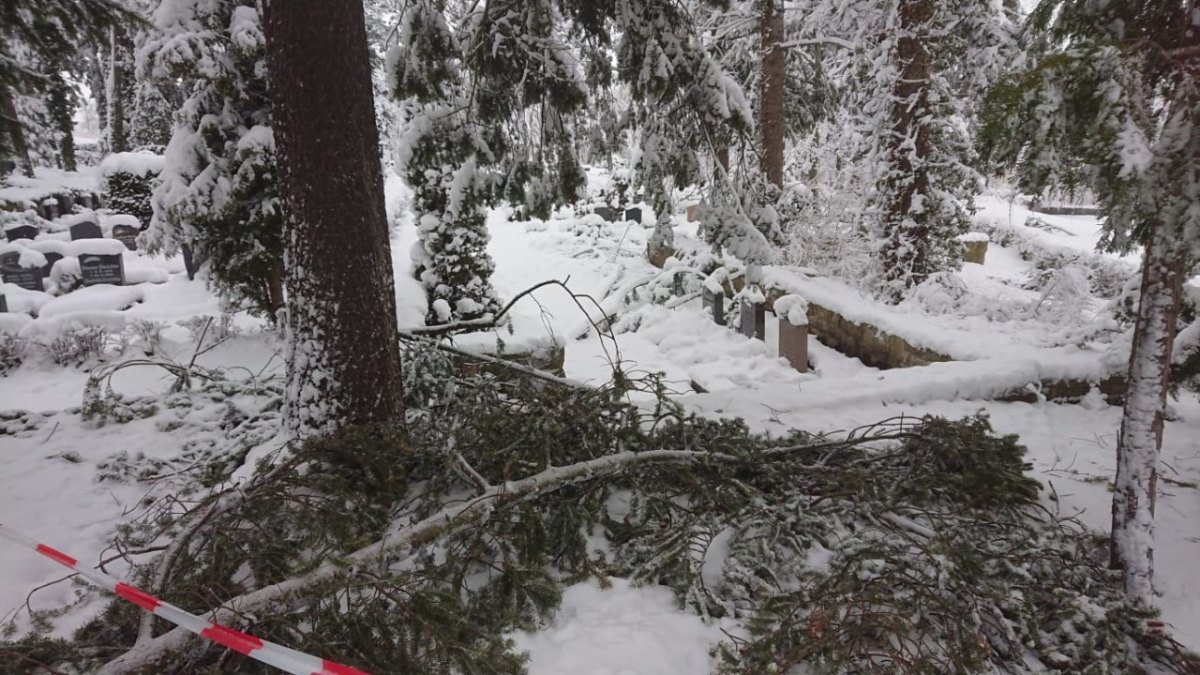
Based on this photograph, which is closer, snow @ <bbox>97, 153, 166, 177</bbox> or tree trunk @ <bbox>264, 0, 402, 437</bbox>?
tree trunk @ <bbox>264, 0, 402, 437</bbox>

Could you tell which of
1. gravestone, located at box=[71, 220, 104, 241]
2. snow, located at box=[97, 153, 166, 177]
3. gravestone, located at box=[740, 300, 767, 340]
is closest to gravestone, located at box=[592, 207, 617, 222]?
gravestone, located at box=[740, 300, 767, 340]

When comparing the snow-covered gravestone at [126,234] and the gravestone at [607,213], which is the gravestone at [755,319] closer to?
the gravestone at [607,213]

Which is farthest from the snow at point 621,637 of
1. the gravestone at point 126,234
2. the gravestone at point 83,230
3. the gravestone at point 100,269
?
the gravestone at point 126,234

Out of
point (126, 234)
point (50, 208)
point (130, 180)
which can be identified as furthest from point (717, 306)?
point (50, 208)

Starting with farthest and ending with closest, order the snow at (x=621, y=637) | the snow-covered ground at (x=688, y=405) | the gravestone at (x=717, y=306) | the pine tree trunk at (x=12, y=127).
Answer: the gravestone at (x=717, y=306)
the pine tree trunk at (x=12, y=127)
the snow-covered ground at (x=688, y=405)
the snow at (x=621, y=637)

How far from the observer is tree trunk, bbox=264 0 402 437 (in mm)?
3217

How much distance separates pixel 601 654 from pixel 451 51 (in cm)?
443

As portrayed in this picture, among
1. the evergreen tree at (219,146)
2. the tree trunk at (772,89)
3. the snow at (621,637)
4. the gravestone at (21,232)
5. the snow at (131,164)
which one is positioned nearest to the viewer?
the snow at (621,637)

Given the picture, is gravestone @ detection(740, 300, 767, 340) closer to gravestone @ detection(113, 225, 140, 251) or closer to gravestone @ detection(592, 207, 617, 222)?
gravestone @ detection(592, 207, 617, 222)

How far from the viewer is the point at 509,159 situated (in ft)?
18.0

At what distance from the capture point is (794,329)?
8.44 m

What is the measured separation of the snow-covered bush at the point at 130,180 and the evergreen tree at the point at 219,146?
10.6m

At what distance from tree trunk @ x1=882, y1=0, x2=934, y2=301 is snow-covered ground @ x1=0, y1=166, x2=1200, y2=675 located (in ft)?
2.51

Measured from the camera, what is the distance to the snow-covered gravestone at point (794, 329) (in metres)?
8.38
